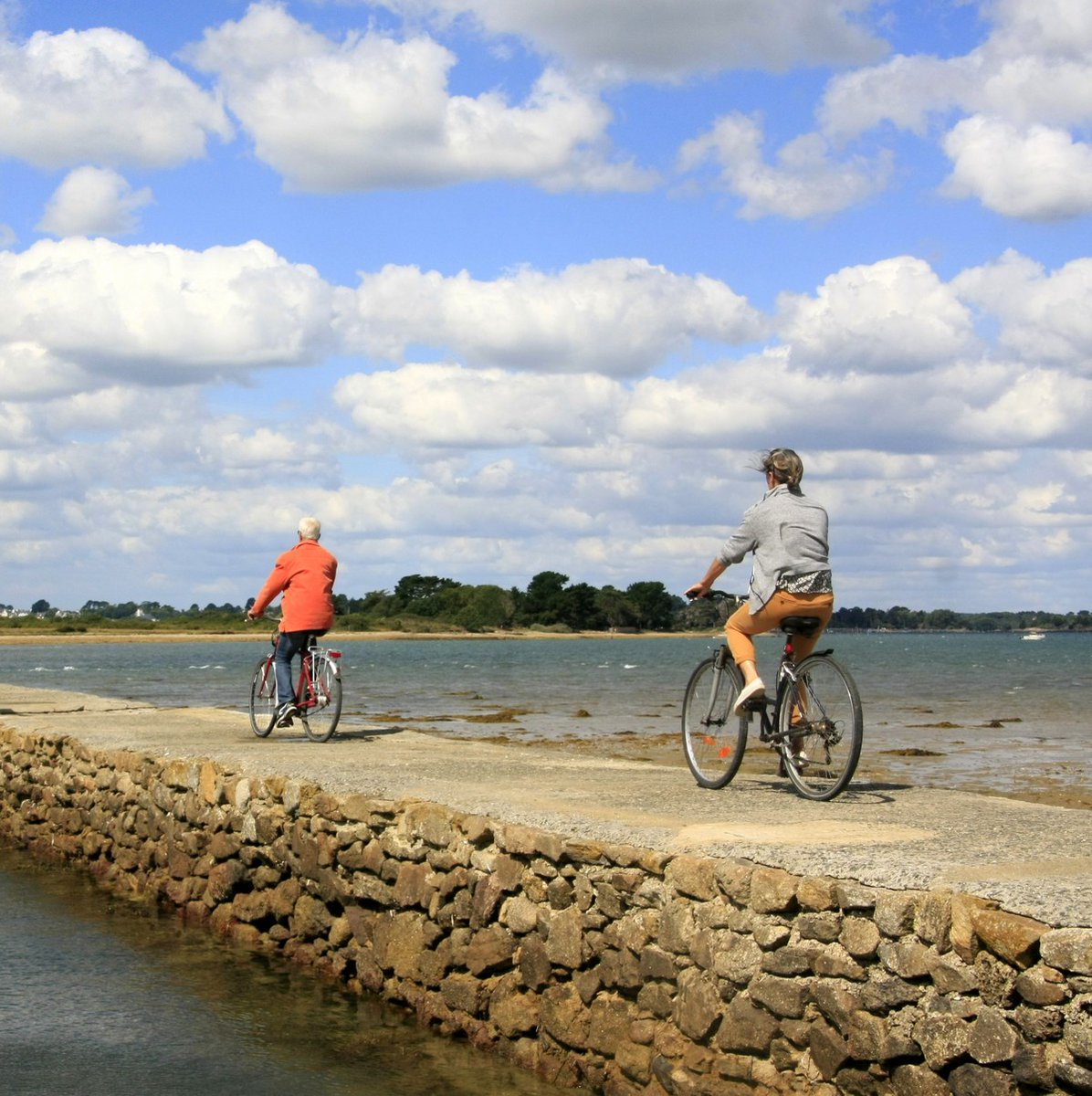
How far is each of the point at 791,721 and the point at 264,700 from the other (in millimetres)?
6287

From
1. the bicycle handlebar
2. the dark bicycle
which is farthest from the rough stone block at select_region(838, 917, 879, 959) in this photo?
the bicycle handlebar

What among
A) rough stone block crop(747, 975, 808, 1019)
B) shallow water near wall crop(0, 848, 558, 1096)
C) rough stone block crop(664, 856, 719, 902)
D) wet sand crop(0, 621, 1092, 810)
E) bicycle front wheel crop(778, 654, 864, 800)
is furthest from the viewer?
wet sand crop(0, 621, 1092, 810)

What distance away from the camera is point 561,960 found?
245 inches

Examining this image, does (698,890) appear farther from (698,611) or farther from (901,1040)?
(698,611)

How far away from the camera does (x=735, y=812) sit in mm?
7117

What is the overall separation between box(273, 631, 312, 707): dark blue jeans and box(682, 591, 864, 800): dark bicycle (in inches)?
182

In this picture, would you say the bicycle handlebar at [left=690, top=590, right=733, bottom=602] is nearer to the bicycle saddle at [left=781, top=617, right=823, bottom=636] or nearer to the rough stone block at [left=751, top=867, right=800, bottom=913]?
the bicycle saddle at [left=781, top=617, right=823, bottom=636]

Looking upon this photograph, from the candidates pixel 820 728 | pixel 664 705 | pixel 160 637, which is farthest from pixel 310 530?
pixel 160 637

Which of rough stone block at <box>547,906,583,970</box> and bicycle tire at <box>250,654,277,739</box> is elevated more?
bicycle tire at <box>250,654,277,739</box>

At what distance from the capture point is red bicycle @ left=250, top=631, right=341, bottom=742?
1195 cm

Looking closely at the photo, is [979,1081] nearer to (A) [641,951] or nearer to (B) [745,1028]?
(B) [745,1028]

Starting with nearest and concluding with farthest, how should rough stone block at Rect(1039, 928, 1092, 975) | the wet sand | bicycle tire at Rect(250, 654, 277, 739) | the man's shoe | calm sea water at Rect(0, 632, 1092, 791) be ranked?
rough stone block at Rect(1039, 928, 1092, 975) → the man's shoe → bicycle tire at Rect(250, 654, 277, 739) → the wet sand → calm sea water at Rect(0, 632, 1092, 791)

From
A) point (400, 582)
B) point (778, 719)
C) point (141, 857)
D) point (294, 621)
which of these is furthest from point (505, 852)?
point (400, 582)

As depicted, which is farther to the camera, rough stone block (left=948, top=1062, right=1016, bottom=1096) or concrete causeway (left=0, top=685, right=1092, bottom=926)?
concrete causeway (left=0, top=685, right=1092, bottom=926)
